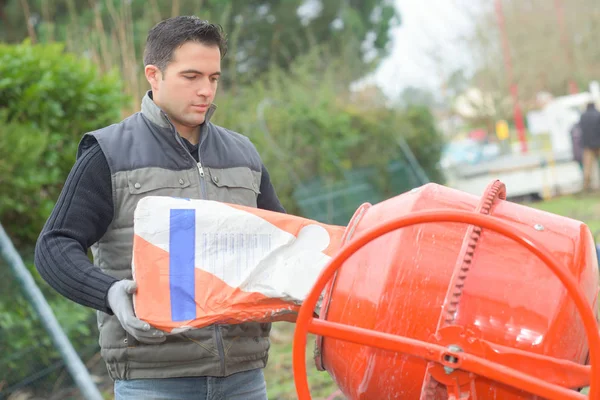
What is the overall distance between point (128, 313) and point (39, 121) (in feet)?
9.53

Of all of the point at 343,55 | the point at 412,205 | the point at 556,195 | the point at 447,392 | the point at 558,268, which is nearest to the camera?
the point at 558,268

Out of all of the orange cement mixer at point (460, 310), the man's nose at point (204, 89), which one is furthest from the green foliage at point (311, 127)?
the orange cement mixer at point (460, 310)

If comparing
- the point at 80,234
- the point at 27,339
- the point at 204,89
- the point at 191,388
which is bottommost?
the point at 27,339

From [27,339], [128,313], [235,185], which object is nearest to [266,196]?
[235,185]

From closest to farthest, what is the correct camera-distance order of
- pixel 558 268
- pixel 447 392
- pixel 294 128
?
pixel 558 268
pixel 447 392
pixel 294 128

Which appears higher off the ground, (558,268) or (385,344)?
(558,268)

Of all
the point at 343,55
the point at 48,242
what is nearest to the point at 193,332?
the point at 48,242

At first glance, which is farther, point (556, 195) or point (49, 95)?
point (556, 195)

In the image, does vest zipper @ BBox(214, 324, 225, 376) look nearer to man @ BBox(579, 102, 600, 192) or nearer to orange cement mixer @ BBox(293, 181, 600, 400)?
orange cement mixer @ BBox(293, 181, 600, 400)

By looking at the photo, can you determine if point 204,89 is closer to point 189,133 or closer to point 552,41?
point 189,133

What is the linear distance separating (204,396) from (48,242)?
592 mm

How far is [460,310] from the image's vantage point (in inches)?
59.8

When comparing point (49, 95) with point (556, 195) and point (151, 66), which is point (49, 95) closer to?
point (151, 66)

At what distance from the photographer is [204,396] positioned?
2.07m
